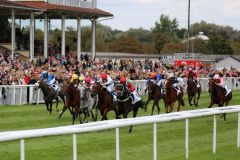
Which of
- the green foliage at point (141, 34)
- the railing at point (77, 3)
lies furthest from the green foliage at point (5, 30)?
the green foliage at point (141, 34)

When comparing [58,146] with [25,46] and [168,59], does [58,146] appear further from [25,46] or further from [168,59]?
[168,59]

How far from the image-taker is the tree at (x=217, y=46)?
78688 mm

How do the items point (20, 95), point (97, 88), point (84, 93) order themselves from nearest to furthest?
point (97, 88) → point (84, 93) → point (20, 95)

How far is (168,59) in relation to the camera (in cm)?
4000

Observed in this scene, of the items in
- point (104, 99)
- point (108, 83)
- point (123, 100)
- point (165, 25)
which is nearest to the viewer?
point (123, 100)

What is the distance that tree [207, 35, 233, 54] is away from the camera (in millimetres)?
78688

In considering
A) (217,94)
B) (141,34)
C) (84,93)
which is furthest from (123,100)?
(141,34)

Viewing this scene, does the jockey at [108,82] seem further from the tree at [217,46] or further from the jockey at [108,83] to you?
the tree at [217,46]

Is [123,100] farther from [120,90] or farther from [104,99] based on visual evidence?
[104,99]

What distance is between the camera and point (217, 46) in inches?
3120

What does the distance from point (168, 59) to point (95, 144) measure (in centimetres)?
3254

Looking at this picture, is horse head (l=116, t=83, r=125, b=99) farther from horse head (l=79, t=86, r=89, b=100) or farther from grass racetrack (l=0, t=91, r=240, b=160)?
grass racetrack (l=0, t=91, r=240, b=160)

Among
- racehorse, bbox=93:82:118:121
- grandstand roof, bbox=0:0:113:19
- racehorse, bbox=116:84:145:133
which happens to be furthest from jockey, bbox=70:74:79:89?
grandstand roof, bbox=0:0:113:19

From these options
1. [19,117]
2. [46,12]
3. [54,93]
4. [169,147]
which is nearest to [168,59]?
[46,12]
